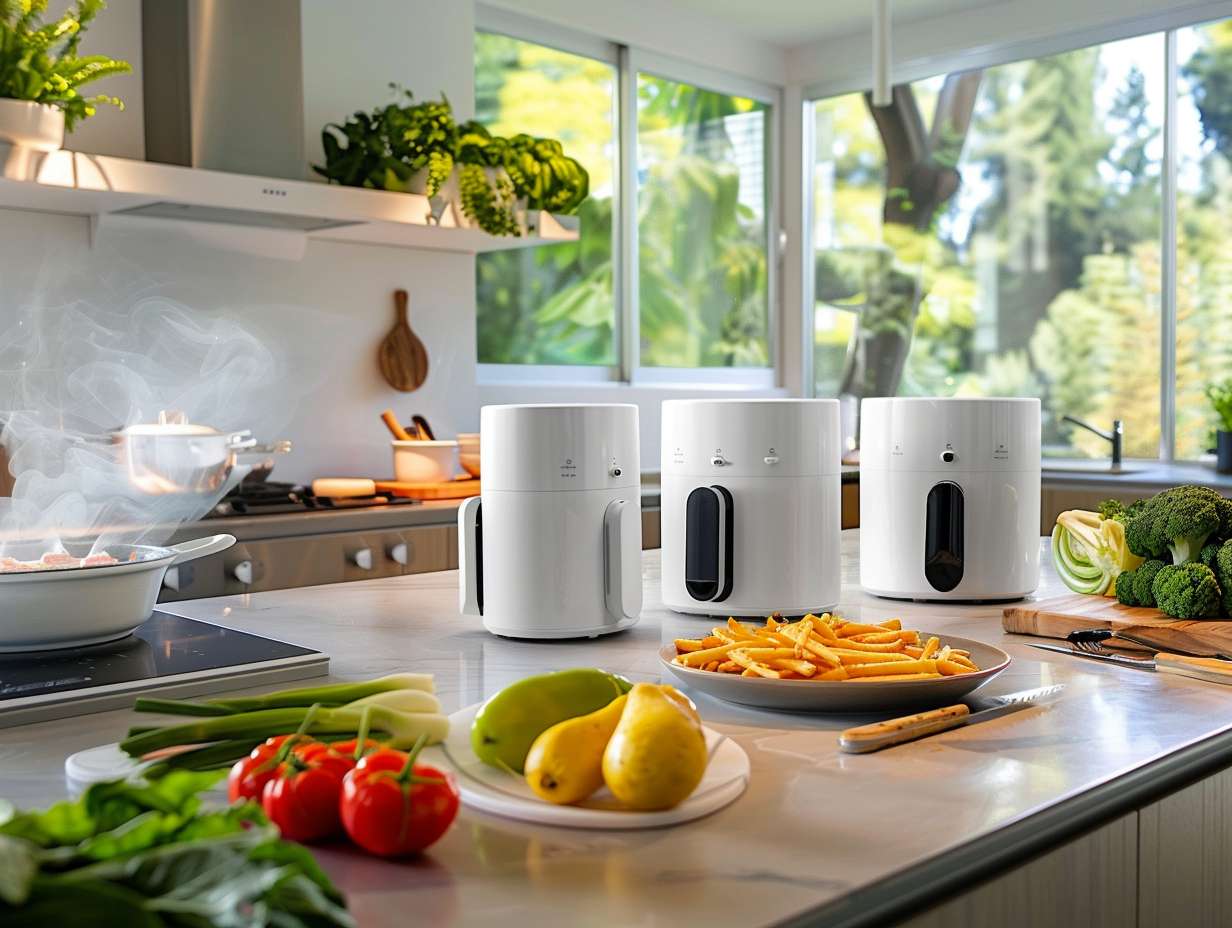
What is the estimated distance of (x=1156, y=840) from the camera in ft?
2.63

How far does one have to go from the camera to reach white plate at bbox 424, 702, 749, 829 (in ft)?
2.25

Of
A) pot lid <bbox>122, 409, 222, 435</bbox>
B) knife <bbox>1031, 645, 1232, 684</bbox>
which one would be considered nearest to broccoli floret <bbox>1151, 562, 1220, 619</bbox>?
knife <bbox>1031, 645, 1232, 684</bbox>

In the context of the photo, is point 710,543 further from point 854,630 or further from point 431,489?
point 431,489

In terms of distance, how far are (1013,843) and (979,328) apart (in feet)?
14.0

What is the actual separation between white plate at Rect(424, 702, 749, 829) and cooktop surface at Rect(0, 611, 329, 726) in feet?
0.96

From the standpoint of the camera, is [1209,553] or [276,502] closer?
[1209,553]

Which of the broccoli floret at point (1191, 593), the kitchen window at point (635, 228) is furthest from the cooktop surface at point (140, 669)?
the kitchen window at point (635, 228)

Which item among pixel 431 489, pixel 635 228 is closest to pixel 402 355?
pixel 431 489

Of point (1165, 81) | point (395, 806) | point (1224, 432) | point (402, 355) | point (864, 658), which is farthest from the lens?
point (1165, 81)

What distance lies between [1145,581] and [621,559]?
57 cm

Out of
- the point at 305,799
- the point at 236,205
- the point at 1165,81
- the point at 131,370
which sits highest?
the point at 1165,81

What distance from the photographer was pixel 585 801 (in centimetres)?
71

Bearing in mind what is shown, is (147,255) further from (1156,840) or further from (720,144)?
(1156,840)

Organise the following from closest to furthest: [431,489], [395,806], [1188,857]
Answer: [395,806]
[1188,857]
[431,489]
